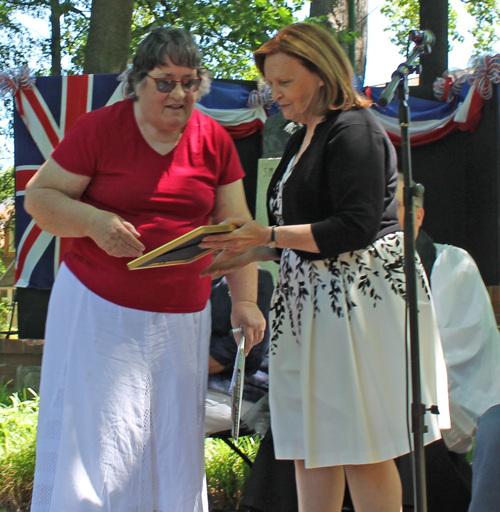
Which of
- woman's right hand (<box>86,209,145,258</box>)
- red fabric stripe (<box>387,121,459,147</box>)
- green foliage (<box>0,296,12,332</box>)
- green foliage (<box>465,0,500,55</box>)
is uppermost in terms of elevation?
green foliage (<box>465,0,500,55</box>)

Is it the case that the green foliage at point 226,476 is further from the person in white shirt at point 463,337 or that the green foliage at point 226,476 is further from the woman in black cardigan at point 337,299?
the woman in black cardigan at point 337,299

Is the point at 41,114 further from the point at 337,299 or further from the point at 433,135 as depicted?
the point at 337,299

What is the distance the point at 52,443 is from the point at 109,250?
682 millimetres

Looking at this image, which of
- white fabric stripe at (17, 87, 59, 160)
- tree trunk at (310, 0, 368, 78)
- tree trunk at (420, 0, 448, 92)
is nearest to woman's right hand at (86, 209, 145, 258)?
white fabric stripe at (17, 87, 59, 160)

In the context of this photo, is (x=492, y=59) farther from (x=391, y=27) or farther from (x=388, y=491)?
(x=391, y=27)

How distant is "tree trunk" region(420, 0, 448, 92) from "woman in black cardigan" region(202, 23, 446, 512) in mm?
6403

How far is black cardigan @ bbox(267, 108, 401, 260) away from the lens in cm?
180

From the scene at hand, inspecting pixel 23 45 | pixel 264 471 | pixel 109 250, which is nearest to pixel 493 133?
pixel 264 471

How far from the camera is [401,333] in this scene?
6.24ft

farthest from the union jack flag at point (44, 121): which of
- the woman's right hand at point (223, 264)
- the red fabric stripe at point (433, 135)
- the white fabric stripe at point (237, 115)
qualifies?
the woman's right hand at point (223, 264)

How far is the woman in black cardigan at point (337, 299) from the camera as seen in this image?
72.2 inches

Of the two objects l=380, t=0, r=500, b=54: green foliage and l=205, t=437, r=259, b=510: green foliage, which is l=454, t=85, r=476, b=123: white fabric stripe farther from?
l=380, t=0, r=500, b=54: green foliage

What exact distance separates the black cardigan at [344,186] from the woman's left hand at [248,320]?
43 cm

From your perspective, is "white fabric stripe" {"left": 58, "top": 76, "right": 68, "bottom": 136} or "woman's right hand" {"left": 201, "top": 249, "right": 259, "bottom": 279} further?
"white fabric stripe" {"left": 58, "top": 76, "right": 68, "bottom": 136}
